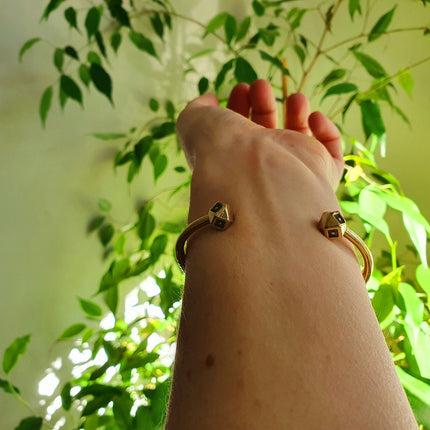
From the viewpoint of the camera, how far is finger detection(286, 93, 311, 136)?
65 cm

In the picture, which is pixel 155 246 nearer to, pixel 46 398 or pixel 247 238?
pixel 247 238

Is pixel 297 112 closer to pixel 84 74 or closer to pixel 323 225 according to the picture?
pixel 323 225

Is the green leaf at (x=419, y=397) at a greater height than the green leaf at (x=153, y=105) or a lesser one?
greater

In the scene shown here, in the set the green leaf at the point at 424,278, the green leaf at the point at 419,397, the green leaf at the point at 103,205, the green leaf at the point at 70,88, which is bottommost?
the green leaf at the point at 103,205

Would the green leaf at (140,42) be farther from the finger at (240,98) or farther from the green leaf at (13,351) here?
the green leaf at (13,351)

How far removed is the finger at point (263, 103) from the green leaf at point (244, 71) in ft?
0.10

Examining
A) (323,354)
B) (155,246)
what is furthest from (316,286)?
(155,246)

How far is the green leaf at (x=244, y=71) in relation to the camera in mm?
655

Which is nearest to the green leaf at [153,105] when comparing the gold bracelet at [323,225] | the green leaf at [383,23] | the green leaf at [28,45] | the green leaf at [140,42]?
the green leaf at [140,42]

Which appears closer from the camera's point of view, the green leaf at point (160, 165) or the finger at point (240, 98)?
the finger at point (240, 98)

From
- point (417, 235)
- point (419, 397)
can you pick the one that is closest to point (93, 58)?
point (417, 235)

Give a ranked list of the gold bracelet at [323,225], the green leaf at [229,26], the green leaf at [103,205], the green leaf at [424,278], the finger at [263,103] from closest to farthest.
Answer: the gold bracelet at [323,225], the green leaf at [424,278], the finger at [263,103], the green leaf at [229,26], the green leaf at [103,205]

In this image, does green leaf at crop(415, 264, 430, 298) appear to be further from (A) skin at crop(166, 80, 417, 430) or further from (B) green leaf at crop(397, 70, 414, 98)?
(B) green leaf at crop(397, 70, 414, 98)

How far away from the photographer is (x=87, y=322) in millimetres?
949
